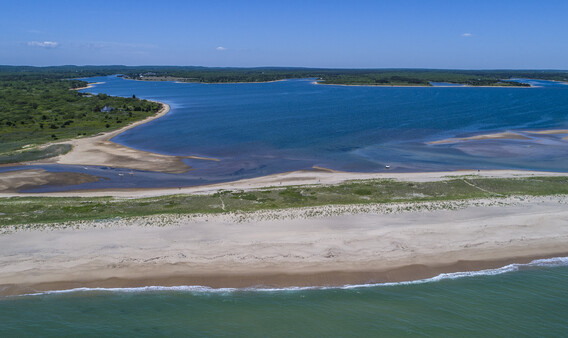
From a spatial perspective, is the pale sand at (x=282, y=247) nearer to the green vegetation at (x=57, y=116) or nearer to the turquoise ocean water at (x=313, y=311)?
the turquoise ocean water at (x=313, y=311)

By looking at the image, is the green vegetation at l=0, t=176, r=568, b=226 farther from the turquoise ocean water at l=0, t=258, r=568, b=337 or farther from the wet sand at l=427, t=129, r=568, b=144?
the wet sand at l=427, t=129, r=568, b=144

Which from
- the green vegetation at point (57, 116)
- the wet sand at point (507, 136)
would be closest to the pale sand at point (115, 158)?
the green vegetation at point (57, 116)

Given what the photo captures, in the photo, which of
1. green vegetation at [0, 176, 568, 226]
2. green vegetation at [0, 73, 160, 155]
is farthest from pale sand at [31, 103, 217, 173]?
green vegetation at [0, 176, 568, 226]

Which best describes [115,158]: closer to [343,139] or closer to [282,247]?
[343,139]

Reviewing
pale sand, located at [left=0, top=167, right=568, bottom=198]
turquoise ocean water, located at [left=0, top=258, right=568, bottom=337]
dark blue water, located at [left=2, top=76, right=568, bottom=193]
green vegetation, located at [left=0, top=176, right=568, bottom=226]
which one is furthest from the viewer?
dark blue water, located at [left=2, top=76, right=568, bottom=193]

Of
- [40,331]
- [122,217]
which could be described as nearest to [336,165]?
[122,217]

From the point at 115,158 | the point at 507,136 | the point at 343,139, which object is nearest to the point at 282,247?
the point at 115,158
